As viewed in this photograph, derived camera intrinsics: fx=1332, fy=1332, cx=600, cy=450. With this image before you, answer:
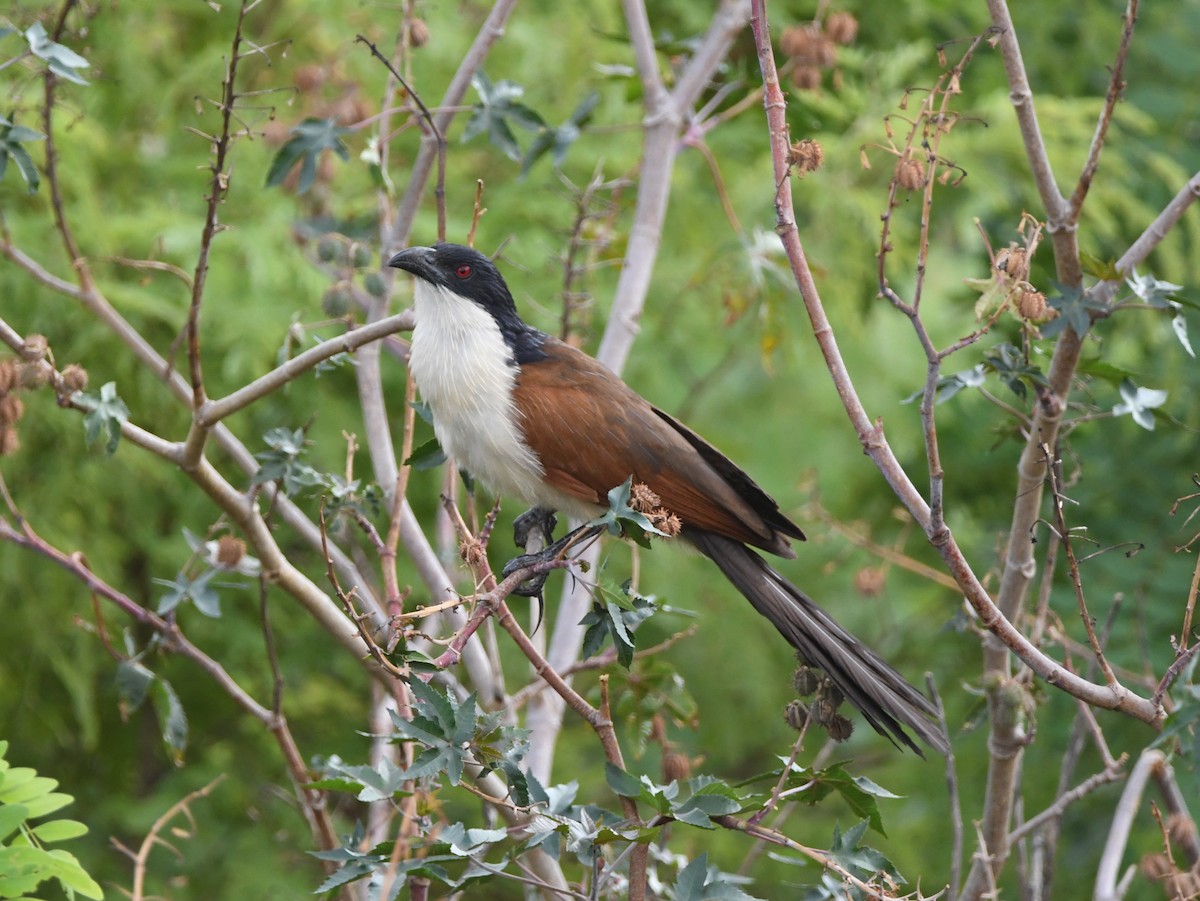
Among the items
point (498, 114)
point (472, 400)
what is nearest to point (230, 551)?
point (472, 400)

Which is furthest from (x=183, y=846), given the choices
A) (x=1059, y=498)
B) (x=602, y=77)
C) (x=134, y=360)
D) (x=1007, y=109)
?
(x=1007, y=109)

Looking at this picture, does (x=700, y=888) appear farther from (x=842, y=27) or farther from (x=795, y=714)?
(x=842, y=27)

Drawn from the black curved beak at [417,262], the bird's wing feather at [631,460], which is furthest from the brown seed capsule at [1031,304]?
the black curved beak at [417,262]

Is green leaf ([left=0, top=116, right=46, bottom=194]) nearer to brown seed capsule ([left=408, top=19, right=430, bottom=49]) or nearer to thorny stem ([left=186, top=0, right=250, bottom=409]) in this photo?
thorny stem ([left=186, top=0, right=250, bottom=409])

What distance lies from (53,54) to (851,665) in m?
1.88

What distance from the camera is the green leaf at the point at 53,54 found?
2512 mm

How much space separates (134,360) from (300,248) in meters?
0.66

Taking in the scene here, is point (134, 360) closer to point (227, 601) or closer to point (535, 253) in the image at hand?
point (227, 601)

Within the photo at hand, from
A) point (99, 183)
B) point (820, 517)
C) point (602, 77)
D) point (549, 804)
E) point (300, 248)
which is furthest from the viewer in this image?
point (99, 183)

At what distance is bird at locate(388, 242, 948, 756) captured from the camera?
2.95m

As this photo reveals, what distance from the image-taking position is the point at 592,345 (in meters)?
5.49

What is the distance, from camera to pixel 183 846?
4496mm

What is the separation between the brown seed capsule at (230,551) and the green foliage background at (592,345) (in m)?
1.25

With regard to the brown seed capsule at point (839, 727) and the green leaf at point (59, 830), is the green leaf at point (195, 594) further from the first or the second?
the brown seed capsule at point (839, 727)
